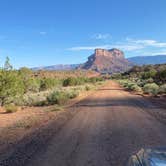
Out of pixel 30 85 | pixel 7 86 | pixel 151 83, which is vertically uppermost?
pixel 7 86

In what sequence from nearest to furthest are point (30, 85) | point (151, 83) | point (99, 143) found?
point (99, 143) → point (151, 83) → point (30, 85)

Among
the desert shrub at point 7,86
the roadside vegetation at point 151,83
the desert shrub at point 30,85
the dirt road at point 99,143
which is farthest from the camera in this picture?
the desert shrub at point 30,85

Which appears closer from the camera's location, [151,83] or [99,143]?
[99,143]

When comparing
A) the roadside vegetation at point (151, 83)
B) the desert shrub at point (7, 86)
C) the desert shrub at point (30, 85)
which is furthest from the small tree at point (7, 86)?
the desert shrub at point (30, 85)

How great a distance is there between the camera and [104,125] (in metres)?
12.8

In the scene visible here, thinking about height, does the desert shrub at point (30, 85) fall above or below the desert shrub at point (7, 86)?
below

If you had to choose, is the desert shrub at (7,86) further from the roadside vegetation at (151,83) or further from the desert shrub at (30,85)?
the desert shrub at (30,85)

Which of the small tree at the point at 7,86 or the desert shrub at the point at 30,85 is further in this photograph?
the desert shrub at the point at 30,85

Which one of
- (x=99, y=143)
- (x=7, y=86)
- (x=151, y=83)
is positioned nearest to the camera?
(x=99, y=143)

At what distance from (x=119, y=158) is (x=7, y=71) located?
25.5m

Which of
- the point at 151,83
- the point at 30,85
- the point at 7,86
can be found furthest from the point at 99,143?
the point at 30,85

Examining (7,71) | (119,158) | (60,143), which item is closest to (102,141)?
(60,143)

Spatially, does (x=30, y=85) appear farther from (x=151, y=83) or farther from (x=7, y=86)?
(x=7, y=86)

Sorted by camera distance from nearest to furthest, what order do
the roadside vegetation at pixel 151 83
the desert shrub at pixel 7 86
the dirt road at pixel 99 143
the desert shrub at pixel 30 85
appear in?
the dirt road at pixel 99 143
the desert shrub at pixel 7 86
the roadside vegetation at pixel 151 83
the desert shrub at pixel 30 85
